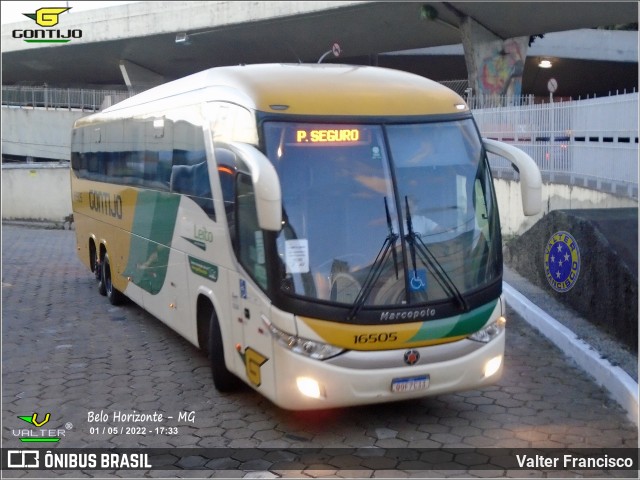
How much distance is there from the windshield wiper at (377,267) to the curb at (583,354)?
8.23 ft

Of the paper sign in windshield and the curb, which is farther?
the curb

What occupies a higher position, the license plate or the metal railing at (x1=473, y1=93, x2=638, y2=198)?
the metal railing at (x1=473, y1=93, x2=638, y2=198)

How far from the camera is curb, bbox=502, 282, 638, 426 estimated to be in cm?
720

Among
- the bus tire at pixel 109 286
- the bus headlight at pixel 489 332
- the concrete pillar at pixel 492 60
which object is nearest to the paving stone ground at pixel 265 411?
the bus headlight at pixel 489 332

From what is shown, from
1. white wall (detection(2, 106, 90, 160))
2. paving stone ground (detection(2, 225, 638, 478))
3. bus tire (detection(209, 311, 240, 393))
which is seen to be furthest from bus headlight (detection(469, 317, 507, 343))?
white wall (detection(2, 106, 90, 160))

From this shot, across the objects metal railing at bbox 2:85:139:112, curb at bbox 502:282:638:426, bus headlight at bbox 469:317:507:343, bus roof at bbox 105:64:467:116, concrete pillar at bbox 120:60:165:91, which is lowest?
curb at bbox 502:282:638:426

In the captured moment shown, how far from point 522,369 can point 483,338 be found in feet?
6.12

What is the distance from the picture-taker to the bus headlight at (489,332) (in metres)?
6.92

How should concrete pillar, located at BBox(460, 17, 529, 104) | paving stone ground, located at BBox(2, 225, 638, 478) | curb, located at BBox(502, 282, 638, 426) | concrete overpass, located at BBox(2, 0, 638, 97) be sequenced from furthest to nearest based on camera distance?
concrete pillar, located at BBox(460, 17, 529, 104) < concrete overpass, located at BBox(2, 0, 638, 97) < curb, located at BBox(502, 282, 638, 426) < paving stone ground, located at BBox(2, 225, 638, 478)

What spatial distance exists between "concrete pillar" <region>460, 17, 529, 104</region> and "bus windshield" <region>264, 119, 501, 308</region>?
23561 millimetres

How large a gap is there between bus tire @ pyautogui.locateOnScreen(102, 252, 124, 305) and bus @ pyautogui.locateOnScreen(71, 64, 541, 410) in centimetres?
528

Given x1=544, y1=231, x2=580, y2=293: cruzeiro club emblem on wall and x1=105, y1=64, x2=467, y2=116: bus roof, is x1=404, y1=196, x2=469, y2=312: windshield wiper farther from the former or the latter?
x1=544, y1=231, x2=580, y2=293: cruzeiro club emblem on wall

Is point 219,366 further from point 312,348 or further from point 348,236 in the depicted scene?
point 348,236

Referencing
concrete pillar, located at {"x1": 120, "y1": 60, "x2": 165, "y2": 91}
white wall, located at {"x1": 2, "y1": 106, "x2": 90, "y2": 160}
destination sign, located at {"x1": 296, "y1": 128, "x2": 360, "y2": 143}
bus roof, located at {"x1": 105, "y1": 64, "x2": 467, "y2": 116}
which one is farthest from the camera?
concrete pillar, located at {"x1": 120, "y1": 60, "x2": 165, "y2": 91}
